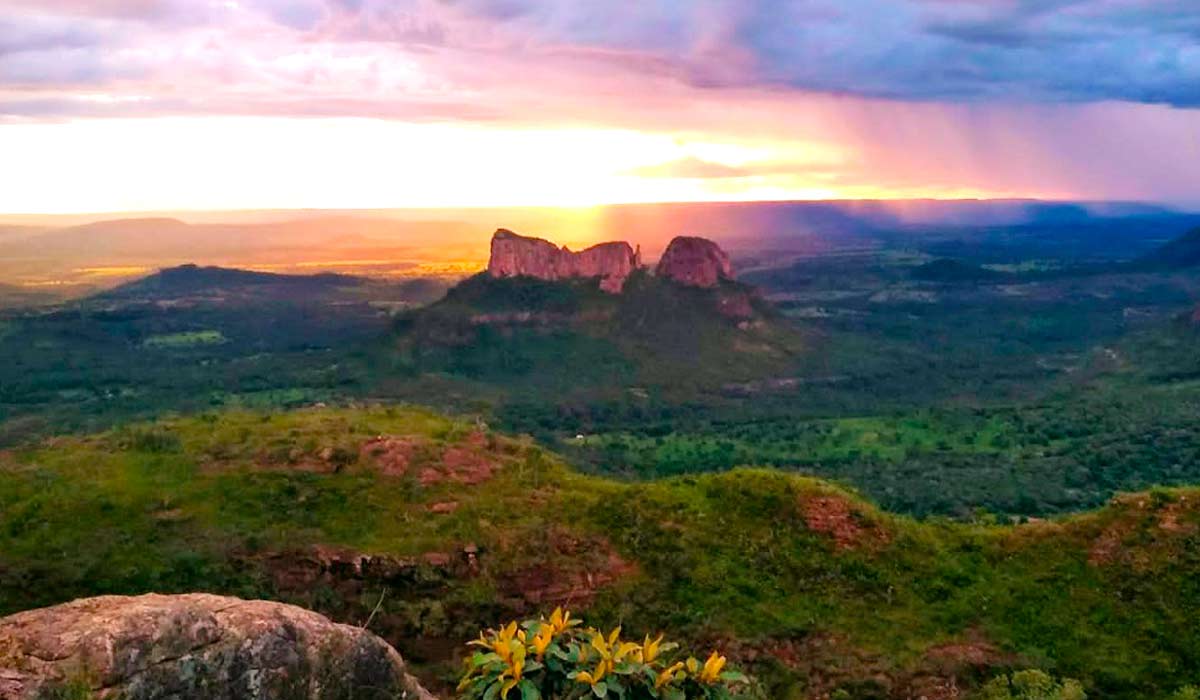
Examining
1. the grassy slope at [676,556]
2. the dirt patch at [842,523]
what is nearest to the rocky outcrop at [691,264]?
the grassy slope at [676,556]

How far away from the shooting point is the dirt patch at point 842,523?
77.8ft

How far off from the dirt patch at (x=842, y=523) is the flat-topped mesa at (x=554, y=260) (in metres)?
95.5

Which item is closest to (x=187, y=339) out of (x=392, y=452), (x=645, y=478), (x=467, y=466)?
(x=645, y=478)

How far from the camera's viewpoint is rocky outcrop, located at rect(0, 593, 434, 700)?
29.4ft

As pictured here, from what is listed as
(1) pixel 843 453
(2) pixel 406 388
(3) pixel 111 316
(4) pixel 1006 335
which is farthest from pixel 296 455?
(4) pixel 1006 335

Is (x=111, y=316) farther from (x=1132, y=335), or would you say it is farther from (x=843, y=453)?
(x=1132, y=335)

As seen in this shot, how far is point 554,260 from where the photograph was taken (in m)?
120

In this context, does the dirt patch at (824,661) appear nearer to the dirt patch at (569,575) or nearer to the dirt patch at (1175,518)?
the dirt patch at (569,575)

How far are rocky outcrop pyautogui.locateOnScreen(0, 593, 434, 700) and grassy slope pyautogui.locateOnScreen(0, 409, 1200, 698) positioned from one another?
33.3ft

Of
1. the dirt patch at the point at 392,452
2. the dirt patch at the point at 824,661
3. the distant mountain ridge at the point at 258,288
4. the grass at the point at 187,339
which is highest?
the dirt patch at the point at 392,452

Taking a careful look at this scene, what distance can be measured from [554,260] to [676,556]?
3890 inches

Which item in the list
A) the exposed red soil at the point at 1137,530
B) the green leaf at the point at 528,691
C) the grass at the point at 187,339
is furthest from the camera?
the grass at the point at 187,339

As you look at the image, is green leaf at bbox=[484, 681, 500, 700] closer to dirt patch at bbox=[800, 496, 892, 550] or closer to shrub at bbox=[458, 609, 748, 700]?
shrub at bbox=[458, 609, 748, 700]

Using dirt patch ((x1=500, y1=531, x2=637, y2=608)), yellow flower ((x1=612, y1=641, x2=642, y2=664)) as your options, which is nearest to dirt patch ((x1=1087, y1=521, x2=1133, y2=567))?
dirt patch ((x1=500, y1=531, x2=637, y2=608))
